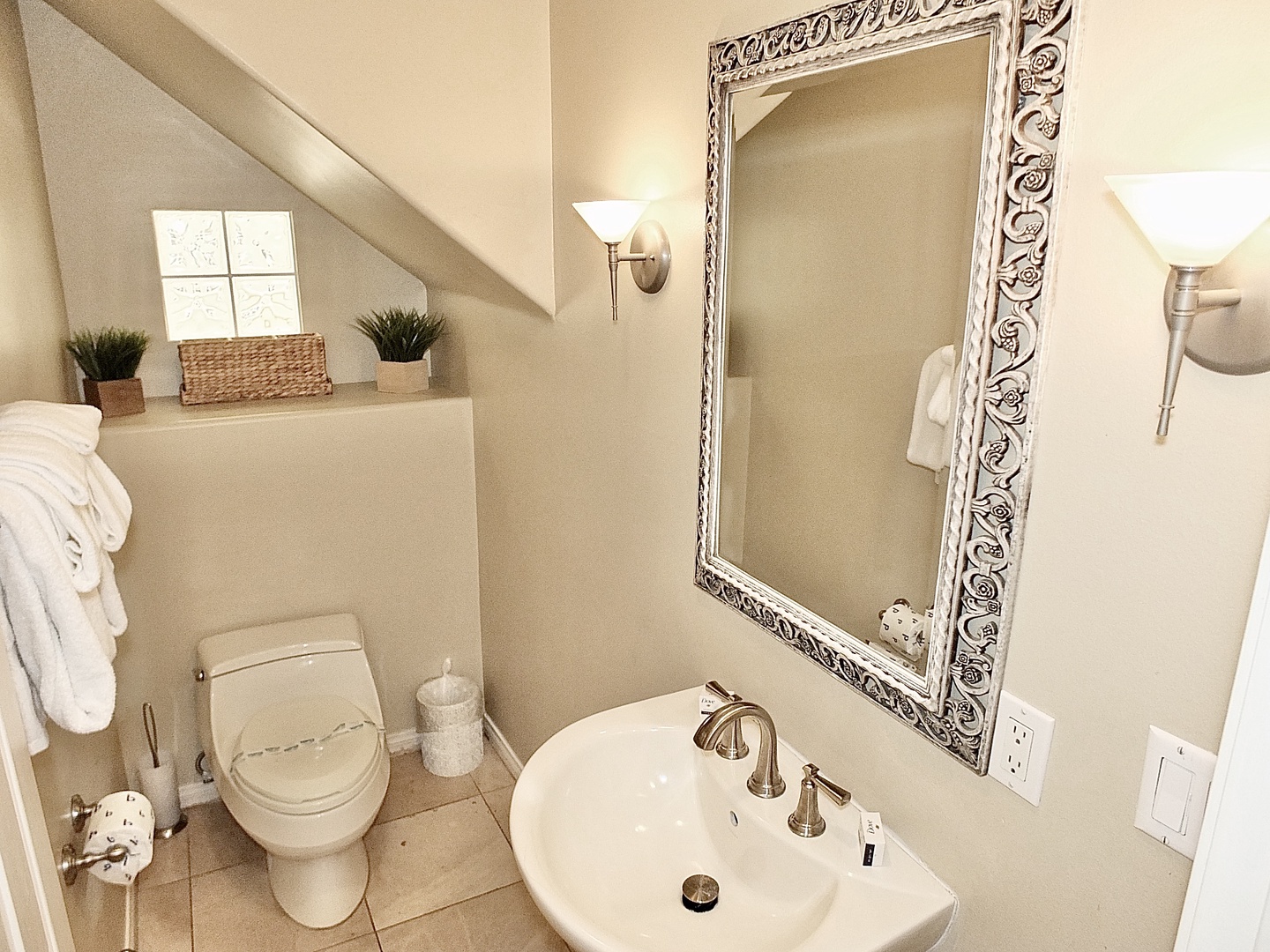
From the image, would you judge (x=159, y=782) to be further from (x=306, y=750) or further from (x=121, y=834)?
(x=121, y=834)

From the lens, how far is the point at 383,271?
3133mm

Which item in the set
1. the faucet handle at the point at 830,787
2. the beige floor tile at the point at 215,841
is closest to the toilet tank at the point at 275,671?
the beige floor tile at the point at 215,841

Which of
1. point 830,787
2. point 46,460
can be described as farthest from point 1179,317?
point 46,460

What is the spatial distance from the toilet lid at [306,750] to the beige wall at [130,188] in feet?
3.94

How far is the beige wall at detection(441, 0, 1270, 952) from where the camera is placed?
84cm

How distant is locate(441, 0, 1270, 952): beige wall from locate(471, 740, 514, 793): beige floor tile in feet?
3.83

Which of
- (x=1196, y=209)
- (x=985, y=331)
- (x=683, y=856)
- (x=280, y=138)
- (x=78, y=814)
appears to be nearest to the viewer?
(x=1196, y=209)

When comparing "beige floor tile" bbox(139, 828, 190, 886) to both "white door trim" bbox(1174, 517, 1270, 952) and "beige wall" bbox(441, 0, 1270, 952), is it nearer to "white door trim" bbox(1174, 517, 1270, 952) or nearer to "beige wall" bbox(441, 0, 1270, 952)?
"beige wall" bbox(441, 0, 1270, 952)

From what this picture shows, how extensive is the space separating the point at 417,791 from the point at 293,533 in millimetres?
935

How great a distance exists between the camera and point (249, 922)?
2379mm

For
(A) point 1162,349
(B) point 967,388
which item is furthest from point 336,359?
(A) point 1162,349

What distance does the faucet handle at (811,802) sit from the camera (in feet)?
4.39

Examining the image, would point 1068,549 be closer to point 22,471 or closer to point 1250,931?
point 1250,931

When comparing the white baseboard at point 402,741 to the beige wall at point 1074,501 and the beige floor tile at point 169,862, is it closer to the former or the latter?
the beige floor tile at point 169,862
